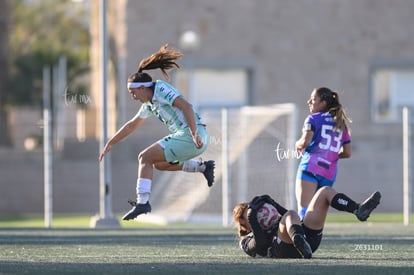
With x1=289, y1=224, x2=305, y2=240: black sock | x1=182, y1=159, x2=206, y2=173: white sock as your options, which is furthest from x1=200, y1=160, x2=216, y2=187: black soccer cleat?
x1=289, y1=224, x2=305, y2=240: black sock

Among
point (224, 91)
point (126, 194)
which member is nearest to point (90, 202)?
point (126, 194)

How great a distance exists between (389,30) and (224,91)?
15.3 ft

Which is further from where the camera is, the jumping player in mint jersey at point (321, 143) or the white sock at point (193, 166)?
the white sock at point (193, 166)

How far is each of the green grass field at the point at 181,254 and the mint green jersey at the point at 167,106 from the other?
1.31 metres

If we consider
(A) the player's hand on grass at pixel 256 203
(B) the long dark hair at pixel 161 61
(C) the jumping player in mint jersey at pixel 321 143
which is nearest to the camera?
(A) the player's hand on grass at pixel 256 203

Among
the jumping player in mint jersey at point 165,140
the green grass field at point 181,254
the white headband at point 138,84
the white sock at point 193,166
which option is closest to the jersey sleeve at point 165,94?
the jumping player in mint jersey at point 165,140

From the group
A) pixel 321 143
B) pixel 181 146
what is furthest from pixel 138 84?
pixel 321 143

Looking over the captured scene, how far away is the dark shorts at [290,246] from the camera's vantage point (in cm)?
999

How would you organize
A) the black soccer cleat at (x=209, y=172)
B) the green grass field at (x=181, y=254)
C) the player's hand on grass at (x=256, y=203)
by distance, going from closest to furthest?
the green grass field at (x=181, y=254), the player's hand on grass at (x=256, y=203), the black soccer cleat at (x=209, y=172)

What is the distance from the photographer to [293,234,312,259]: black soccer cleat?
9594mm

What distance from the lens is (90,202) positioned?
25969 millimetres

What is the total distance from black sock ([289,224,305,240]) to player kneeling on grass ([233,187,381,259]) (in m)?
0.10

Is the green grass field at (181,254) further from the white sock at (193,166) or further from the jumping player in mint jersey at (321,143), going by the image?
the white sock at (193,166)

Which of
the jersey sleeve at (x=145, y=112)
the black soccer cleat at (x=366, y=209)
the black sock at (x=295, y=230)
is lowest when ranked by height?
the black sock at (x=295, y=230)
